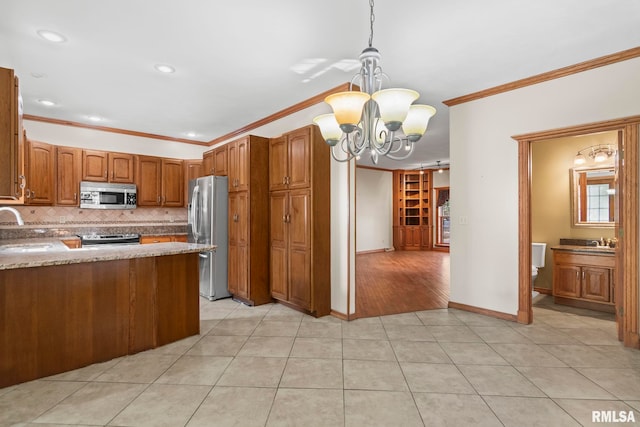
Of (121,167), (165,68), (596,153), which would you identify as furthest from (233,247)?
(596,153)

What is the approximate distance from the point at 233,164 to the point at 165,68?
5.00 feet

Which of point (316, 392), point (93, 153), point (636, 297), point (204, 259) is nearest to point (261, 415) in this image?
point (316, 392)

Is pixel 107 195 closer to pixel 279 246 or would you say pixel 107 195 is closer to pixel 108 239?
pixel 108 239

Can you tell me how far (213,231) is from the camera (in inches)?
177

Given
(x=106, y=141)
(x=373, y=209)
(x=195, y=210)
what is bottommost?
(x=195, y=210)

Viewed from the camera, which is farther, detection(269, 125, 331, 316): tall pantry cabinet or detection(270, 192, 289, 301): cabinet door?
detection(270, 192, 289, 301): cabinet door

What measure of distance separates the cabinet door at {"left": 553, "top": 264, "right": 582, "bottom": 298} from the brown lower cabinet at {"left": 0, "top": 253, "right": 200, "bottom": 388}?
14.8 feet

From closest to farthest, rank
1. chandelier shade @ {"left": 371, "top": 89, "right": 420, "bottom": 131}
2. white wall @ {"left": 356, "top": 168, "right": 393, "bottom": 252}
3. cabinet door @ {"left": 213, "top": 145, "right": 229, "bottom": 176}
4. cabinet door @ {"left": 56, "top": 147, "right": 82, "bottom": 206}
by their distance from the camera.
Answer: chandelier shade @ {"left": 371, "top": 89, "right": 420, "bottom": 131} → cabinet door @ {"left": 213, "top": 145, "right": 229, "bottom": 176} → cabinet door @ {"left": 56, "top": 147, "right": 82, "bottom": 206} → white wall @ {"left": 356, "top": 168, "right": 393, "bottom": 252}

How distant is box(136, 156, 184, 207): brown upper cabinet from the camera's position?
557 cm

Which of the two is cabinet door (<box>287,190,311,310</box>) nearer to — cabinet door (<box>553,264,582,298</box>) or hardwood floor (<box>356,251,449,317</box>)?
hardwood floor (<box>356,251,449,317</box>)

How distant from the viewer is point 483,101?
149 inches

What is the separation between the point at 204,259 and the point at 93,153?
2.63 meters

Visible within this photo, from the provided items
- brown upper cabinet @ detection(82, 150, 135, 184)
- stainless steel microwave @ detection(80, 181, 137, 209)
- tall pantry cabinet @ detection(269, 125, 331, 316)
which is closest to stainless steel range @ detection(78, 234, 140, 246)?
stainless steel microwave @ detection(80, 181, 137, 209)

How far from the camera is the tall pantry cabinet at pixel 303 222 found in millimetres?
3637
